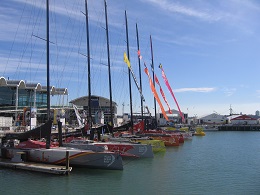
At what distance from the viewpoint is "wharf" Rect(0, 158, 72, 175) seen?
69.6 feet

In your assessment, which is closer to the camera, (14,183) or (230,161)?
(14,183)

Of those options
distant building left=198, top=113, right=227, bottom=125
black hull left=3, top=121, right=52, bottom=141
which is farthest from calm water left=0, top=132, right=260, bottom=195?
distant building left=198, top=113, right=227, bottom=125

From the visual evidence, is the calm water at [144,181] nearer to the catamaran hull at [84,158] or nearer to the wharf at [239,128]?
the catamaran hull at [84,158]

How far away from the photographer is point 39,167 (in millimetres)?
22000

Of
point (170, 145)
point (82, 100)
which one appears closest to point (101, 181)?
point (170, 145)

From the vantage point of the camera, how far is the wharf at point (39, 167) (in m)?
21.2

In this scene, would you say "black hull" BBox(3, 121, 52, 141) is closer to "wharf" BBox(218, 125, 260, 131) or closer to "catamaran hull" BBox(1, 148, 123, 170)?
"catamaran hull" BBox(1, 148, 123, 170)

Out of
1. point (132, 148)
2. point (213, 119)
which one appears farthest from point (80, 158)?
point (213, 119)

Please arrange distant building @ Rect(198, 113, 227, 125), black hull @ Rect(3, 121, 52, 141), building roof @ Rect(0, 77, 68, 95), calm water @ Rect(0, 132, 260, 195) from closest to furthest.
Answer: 1. calm water @ Rect(0, 132, 260, 195)
2. black hull @ Rect(3, 121, 52, 141)
3. building roof @ Rect(0, 77, 68, 95)
4. distant building @ Rect(198, 113, 227, 125)

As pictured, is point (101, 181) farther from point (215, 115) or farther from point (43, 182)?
point (215, 115)

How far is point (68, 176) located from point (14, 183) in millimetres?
3390

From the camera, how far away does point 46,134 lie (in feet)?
78.8

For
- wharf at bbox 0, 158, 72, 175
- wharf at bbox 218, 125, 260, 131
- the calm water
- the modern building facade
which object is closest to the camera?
the calm water

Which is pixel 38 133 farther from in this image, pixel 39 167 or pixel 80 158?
pixel 80 158
